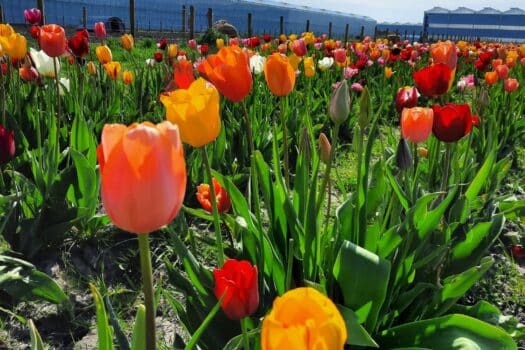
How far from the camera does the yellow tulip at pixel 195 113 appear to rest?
1.02m

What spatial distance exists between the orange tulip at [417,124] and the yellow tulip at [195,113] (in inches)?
33.4

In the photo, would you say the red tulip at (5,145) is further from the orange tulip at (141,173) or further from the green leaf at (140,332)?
the orange tulip at (141,173)

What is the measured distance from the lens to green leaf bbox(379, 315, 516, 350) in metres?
1.15

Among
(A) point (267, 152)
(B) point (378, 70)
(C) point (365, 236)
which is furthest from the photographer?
(B) point (378, 70)

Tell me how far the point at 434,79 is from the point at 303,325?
1524mm

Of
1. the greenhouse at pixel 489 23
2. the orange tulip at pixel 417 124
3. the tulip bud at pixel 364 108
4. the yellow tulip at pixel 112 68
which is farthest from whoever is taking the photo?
the greenhouse at pixel 489 23

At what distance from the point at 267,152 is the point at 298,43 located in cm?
105

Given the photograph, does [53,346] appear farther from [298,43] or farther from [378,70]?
[378,70]

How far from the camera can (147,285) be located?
692 mm

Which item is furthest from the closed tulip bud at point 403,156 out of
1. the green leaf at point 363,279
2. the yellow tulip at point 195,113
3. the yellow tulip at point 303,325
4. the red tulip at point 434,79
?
the yellow tulip at point 303,325

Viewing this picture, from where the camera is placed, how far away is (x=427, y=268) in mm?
1610

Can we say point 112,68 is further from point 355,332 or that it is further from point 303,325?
point 303,325

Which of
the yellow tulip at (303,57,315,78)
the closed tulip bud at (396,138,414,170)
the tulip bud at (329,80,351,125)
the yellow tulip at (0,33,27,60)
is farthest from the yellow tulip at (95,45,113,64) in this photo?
the tulip bud at (329,80,351,125)

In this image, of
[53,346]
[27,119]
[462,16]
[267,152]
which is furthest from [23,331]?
[462,16]
